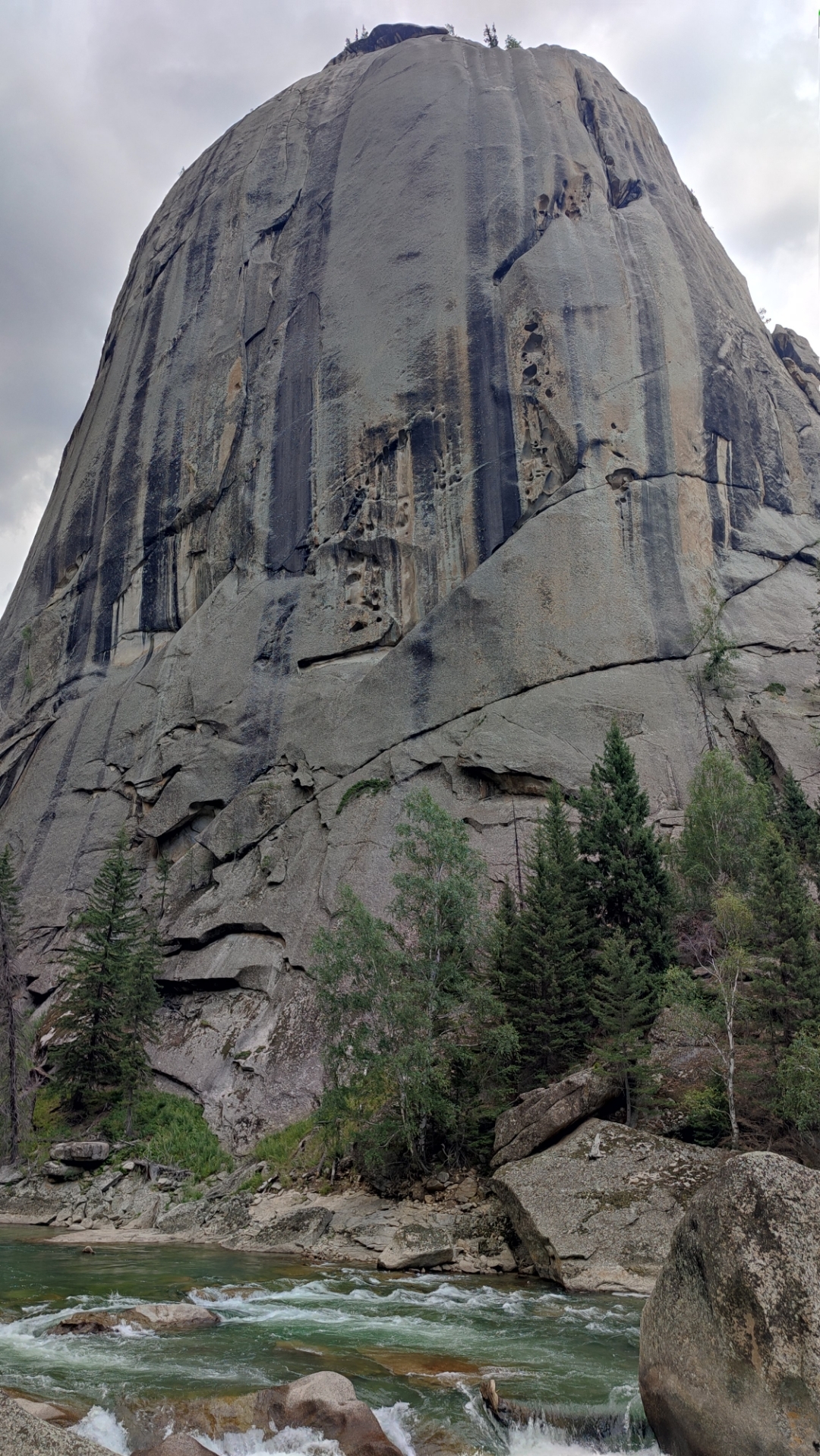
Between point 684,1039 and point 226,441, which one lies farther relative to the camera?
point 226,441

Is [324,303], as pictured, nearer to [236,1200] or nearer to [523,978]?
[523,978]

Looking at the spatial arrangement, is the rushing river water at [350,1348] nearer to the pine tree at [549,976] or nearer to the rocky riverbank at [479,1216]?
the rocky riverbank at [479,1216]

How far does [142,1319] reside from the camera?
1278 centimetres

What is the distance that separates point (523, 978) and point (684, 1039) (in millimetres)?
4273

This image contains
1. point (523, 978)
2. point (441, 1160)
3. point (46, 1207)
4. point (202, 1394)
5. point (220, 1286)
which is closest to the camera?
point (202, 1394)

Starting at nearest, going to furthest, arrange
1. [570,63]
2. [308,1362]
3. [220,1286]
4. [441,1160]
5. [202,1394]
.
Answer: [202,1394]
[308,1362]
[220,1286]
[441,1160]
[570,63]

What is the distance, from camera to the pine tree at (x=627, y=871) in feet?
85.1

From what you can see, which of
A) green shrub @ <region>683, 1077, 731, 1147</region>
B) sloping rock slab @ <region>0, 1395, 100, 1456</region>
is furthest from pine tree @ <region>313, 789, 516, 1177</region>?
sloping rock slab @ <region>0, 1395, 100, 1456</region>

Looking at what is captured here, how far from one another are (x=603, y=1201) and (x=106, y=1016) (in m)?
20.8

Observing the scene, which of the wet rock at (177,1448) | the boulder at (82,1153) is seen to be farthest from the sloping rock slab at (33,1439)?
the boulder at (82,1153)

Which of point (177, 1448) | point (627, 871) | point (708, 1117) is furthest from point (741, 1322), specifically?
point (627, 871)

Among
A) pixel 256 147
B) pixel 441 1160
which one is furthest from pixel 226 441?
pixel 441 1160

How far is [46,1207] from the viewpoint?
2670 centimetres

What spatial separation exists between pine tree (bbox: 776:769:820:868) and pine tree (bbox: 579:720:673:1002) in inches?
188
